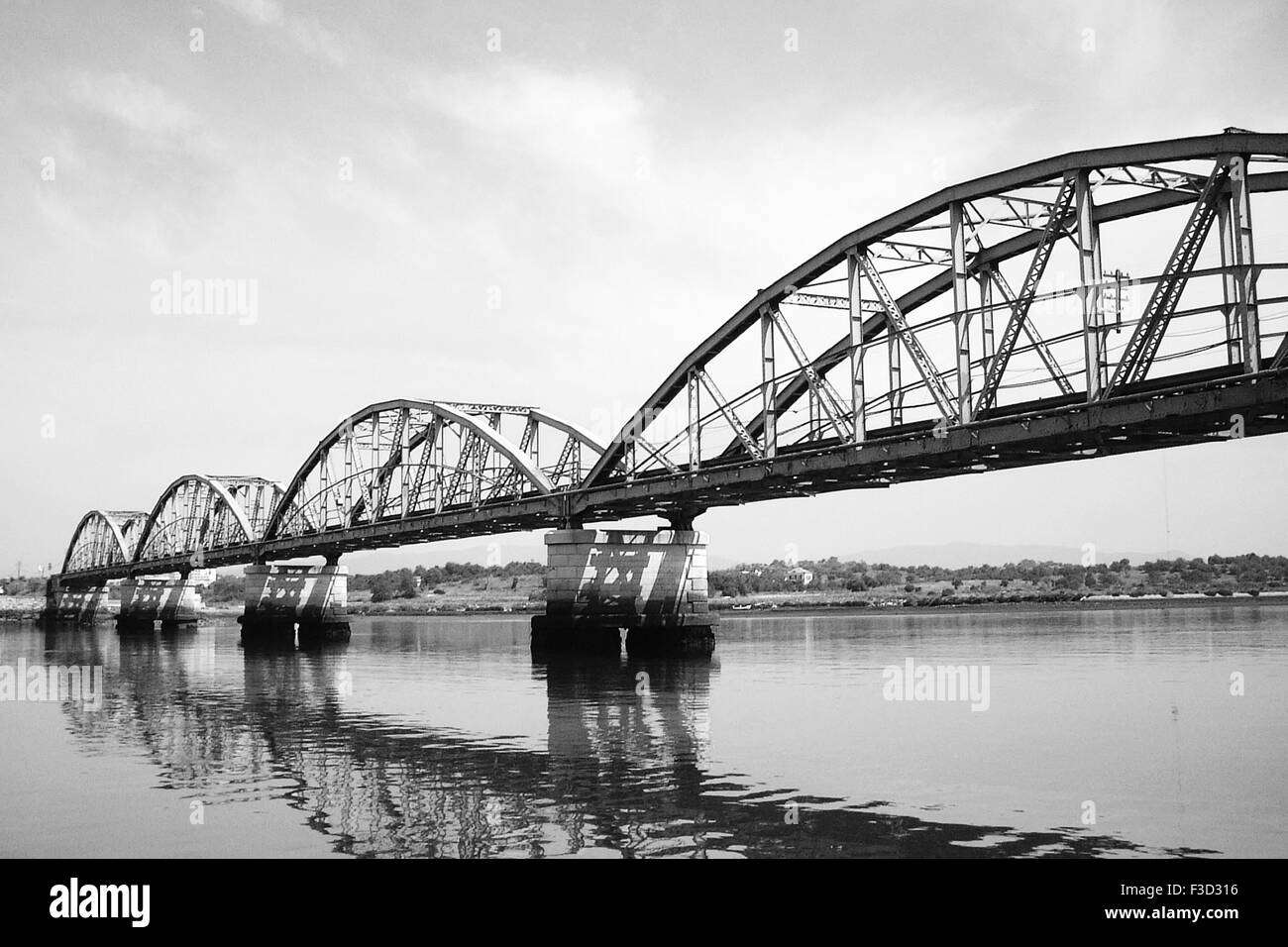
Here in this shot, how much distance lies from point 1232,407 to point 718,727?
48.5 feet

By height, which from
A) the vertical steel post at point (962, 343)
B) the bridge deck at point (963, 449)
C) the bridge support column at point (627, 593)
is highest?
the vertical steel post at point (962, 343)

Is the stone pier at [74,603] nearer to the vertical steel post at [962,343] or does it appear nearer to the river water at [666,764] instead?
the river water at [666,764]

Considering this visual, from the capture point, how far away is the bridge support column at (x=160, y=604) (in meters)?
133

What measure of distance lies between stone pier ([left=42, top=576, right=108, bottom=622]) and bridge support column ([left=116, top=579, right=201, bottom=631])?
1200 inches

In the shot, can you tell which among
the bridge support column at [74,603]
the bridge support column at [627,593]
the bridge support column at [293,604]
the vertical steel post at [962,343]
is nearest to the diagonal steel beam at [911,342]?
the vertical steel post at [962,343]

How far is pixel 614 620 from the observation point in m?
57.4

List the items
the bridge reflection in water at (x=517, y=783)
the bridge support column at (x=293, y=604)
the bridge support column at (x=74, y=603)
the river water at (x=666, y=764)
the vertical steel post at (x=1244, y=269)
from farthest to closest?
the bridge support column at (x=74, y=603)
the bridge support column at (x=293, y=604)
the vertical steel post at (x=1244, y=269)
the river water at (x=666, y=764)
the bridge reflection in water at (x=517, y=783)

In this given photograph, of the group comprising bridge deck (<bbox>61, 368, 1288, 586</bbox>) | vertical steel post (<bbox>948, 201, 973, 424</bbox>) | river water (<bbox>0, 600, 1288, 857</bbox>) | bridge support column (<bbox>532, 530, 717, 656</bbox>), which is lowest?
river water (<bbox>0, 600, 1288, 857</bbox>)

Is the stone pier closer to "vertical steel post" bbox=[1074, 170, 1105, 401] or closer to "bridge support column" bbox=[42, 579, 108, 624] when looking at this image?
"bridge support column" bbox=[42, 579, 108, 624]

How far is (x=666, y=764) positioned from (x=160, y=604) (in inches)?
4915

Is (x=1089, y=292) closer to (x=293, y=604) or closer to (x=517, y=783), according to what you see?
(x=517, y=783)

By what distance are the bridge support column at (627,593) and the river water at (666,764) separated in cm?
601

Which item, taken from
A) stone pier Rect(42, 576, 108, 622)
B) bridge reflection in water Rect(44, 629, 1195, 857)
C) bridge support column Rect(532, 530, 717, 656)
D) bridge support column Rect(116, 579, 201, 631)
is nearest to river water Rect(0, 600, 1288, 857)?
bridge reflection in water Rect(44, 629, 1195, 857)

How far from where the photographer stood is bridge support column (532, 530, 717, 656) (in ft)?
188
